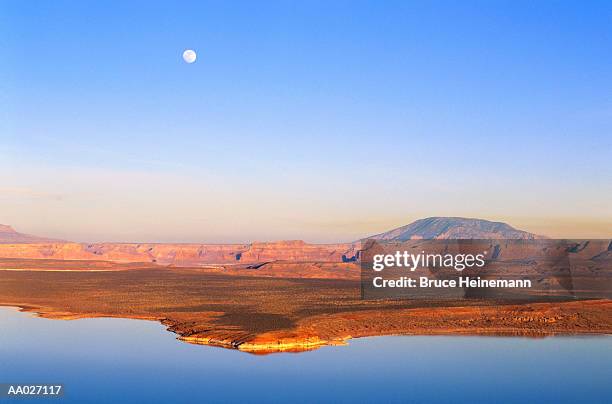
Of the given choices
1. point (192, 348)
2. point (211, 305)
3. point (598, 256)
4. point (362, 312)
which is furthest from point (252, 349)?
point (598, 256)

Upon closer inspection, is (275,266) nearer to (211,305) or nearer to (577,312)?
(211,305)

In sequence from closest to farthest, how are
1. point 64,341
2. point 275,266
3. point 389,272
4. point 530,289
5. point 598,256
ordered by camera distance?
point 64,341 < point 530,289 < point 389,272 < point 275,266 < point 598,256

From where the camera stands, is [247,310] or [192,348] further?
[247,310]

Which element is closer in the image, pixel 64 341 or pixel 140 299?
pixel 64 341

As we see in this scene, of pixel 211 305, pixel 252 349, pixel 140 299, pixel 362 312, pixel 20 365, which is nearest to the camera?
pixel 20 365

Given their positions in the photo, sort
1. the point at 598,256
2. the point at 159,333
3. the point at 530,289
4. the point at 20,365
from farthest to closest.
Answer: the point at 598,256 → the point at 530,289 → the point at 159,333 → the point at 20,365

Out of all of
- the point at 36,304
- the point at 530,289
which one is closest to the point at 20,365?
the point at 36,304

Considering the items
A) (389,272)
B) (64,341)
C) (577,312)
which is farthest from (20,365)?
(389,272)

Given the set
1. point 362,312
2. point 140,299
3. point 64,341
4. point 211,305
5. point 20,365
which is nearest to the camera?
point 20,365

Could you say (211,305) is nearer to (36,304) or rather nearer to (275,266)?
(36,304)
